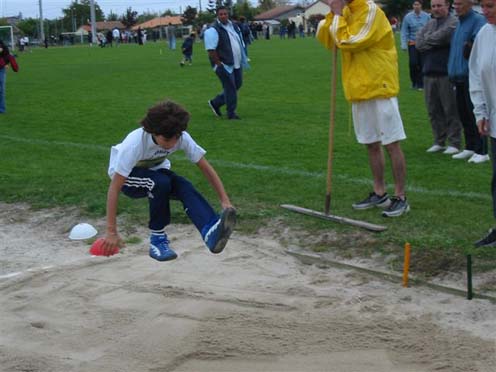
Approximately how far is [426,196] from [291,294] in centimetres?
281

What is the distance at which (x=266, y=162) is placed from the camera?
32.2ft

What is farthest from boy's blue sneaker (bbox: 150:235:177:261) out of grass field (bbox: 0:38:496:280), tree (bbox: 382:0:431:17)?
tree (bbox: 382:0:431:17)

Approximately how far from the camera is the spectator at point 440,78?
9711 mm

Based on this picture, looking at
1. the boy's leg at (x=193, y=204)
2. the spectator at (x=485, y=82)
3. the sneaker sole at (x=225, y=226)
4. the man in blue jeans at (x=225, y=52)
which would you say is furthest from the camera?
the man in blue jeans at (x=225, y=52)

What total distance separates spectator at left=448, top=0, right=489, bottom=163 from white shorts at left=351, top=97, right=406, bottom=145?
170cm

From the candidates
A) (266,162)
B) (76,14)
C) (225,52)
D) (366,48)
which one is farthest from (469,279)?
(76,14)

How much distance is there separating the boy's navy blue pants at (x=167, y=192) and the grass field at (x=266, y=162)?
1.49 metres

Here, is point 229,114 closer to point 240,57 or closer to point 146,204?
point 240,57

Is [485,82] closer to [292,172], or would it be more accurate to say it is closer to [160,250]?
[160,250]

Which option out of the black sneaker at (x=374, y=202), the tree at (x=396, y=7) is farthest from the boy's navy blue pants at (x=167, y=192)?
the tree at (x=396, y=7)

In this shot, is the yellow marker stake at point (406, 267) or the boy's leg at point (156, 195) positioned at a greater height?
the boy's leg at point (156, 195)

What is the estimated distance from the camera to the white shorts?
7.07 metres

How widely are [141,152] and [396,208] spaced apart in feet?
9.04

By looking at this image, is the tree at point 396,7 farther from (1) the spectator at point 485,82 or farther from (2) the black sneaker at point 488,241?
(2) the black sneaker at point 488,241
